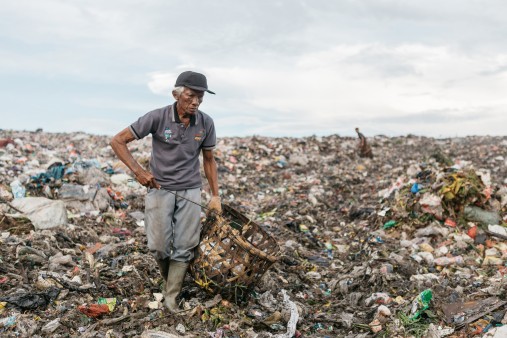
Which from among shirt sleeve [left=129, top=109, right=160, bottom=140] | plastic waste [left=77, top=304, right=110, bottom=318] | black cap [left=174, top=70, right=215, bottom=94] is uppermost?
black cap [left=174, top=70, right=215, bottom=94]

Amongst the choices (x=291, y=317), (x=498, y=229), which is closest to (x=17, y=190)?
(x=291, y=317)

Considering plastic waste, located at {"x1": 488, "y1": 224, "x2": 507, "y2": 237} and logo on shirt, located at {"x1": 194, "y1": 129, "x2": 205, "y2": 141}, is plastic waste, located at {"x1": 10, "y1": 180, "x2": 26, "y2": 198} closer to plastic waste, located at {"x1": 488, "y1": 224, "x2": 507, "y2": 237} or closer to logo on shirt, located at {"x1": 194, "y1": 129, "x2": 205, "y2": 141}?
logo on shirt, located at {"x1": 194, "y1": 129, "x2": 205, "y2": 141}

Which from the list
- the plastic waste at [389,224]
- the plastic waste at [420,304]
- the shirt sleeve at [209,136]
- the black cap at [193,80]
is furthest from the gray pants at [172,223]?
the plastic waste at [389,224]

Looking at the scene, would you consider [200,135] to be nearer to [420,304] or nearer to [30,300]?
[30,300]

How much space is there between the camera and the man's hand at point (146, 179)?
380 centimetres

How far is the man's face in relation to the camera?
12.4ft

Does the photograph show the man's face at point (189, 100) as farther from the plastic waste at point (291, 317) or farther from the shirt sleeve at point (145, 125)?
the plastic waste at point (291, 317)

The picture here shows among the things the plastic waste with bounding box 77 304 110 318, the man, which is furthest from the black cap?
the plastic waste with bounding box 77 304 110 318

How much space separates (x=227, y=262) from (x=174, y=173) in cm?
87

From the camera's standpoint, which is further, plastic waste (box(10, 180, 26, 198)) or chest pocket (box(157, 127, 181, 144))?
plastic waste (box(10, 180, 26, 198))

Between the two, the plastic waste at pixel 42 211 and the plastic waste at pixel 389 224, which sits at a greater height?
the plastic waste at pixel 42 211

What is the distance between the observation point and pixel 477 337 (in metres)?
3.60

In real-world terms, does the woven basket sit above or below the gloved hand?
below

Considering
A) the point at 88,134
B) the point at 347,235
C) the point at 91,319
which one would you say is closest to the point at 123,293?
the point at 91,319
